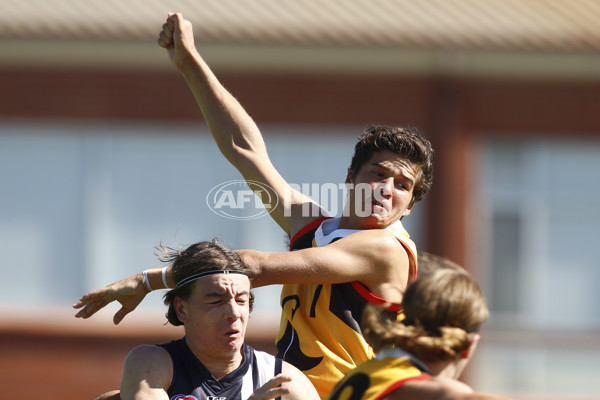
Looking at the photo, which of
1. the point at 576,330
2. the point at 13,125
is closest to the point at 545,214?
the point at 576,330

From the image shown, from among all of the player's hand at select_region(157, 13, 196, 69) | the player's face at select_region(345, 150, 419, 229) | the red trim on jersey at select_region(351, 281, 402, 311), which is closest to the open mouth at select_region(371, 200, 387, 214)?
the player's face at select_region(345, 150, 419, 229)

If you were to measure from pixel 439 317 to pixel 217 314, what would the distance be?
0.90 meters

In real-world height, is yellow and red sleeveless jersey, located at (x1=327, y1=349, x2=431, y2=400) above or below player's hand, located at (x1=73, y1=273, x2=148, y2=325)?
below

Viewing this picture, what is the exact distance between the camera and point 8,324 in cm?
1123

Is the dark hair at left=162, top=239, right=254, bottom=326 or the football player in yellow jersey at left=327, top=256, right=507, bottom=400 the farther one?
the dark hair at left=162, top=239, right=254, bottom=326

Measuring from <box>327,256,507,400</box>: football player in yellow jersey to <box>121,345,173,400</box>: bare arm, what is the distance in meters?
0.69

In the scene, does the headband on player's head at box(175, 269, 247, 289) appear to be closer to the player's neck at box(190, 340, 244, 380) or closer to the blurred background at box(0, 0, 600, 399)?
the player's neck at box(190, 340, 244, 380)

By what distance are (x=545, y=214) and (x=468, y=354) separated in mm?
9038

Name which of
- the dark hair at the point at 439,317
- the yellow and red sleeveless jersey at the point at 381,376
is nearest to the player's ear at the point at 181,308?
the yellow and red sleeveless jersey at the point at 381,376

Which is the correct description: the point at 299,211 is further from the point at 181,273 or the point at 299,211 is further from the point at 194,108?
the point at 194,108

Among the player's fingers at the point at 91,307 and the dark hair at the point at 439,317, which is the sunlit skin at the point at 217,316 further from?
the dark hair at the point at 439,317

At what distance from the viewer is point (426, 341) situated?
2.94m

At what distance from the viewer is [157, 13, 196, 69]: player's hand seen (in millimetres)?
4262

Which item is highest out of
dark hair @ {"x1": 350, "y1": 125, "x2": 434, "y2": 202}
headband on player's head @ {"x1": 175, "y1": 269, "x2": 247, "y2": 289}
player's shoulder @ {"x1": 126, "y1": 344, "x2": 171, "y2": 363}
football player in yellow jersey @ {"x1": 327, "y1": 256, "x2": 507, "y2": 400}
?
dark hair @ {"x1": 350, "y1": 125, "x2": 434, "y2": 202}
